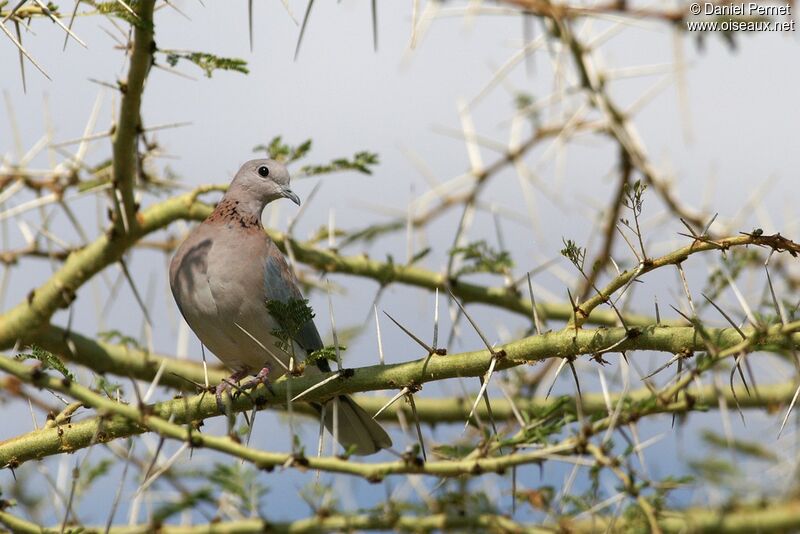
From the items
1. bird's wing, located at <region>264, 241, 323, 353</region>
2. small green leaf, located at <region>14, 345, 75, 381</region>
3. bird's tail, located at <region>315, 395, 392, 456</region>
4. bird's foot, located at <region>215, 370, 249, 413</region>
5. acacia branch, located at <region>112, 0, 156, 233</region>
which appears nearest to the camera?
small green leaf, located at <region>14, 345, 75, 381</region>

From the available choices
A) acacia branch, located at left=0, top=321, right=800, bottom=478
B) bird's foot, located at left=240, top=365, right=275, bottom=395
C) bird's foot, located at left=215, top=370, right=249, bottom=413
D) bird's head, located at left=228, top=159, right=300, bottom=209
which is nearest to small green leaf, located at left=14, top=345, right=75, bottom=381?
acacia branch, located at left=0, top=321, right=800, bottom=478

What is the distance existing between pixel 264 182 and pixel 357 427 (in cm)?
176

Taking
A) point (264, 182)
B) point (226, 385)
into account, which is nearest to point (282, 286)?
point (226, 385)

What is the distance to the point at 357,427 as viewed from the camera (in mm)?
5203

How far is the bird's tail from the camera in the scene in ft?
17.0

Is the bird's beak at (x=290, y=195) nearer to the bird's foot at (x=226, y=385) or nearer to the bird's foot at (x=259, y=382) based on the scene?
the bird's foot at (x=226, y=385)

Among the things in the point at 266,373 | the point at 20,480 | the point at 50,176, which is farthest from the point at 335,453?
the point at 50,176

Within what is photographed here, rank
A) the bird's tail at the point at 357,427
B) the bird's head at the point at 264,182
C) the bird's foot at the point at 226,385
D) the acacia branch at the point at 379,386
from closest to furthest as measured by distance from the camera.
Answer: the acacia branch at the point at 379,386 → the bird's foot at the point at 226,385 → the bird's tail at the point at 357,427 → the bird's head at the point at 264,182

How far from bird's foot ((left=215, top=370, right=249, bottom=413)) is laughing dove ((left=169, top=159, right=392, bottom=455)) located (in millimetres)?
12

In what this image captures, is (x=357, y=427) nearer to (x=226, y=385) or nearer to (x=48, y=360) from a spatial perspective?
(x=226, y=385)

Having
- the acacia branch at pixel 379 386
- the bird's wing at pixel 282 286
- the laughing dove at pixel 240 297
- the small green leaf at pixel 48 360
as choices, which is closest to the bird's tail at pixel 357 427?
the laughing dove at pixel 240 297

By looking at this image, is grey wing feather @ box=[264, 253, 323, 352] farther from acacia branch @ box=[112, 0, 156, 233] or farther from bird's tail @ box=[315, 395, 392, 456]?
acacia branch @ box=[112, 0, 156, 233]

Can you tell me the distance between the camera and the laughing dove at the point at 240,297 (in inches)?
205

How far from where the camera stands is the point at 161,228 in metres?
5.30
